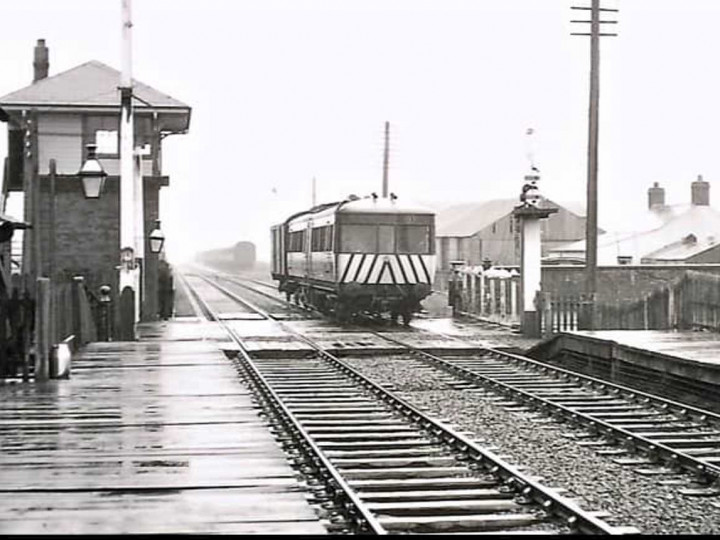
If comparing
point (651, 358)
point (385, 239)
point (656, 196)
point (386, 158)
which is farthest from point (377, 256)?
point (656, 196)

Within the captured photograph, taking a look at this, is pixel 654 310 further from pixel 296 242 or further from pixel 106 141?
pixel 106 141

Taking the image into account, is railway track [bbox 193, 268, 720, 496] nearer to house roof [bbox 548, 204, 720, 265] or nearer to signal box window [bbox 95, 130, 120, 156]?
signal box window [bbox 95, 130, 120, 156]

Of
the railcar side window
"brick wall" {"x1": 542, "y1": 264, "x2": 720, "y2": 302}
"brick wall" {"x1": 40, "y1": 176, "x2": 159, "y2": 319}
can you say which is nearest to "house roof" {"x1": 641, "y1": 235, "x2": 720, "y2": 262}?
"brick wall" {"x1": 542, "y1": 264, "x2": 720, "y2": 302}

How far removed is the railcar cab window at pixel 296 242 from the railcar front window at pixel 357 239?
6228mm

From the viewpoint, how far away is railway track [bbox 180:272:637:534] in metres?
7.10

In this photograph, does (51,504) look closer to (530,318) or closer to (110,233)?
(530,318)

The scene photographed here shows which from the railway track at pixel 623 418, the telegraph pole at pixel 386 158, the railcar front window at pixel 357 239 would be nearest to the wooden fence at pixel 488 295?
the railcar front window at pixel 357 239

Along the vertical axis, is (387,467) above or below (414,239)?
below

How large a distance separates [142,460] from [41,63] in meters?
33.3

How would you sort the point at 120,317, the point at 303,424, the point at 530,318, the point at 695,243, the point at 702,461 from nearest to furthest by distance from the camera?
1. the point at 702,461
2. the point at 303,424
3. the point at 120,317
4. the point at 530,318
5. the point at 695,243

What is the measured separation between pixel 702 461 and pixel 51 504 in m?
4.60

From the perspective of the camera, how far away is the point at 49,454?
29.9 ft

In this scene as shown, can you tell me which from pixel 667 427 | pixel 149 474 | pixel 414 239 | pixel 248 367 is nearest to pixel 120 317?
pixel 248 367

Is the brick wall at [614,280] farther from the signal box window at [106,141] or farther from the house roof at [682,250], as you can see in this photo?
the house roof at [682,250]
